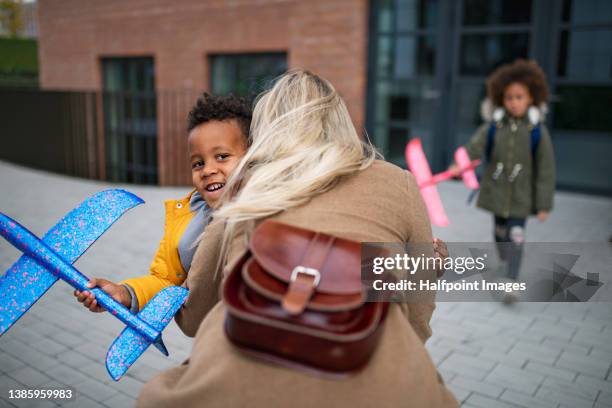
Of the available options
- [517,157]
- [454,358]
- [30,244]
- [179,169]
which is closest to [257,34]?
[179,169]

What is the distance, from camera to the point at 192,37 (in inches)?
447

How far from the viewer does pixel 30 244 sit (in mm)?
1712

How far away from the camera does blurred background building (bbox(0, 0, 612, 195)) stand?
27.7 ft

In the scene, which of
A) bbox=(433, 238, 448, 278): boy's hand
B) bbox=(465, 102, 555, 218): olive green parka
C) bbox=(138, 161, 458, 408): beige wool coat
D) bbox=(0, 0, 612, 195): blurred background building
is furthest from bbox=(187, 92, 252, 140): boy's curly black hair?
bbox=(0, 0, 612, 195): blurred background building

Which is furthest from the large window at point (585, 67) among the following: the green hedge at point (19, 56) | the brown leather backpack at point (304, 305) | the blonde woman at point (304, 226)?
Answer: the green hedge at point (19, 56)

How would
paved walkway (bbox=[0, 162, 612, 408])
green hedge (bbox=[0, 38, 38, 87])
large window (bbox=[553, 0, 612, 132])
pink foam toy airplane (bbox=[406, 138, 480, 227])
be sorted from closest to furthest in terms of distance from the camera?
paved walkway (bbox=[0, 162, 612, 408]) < pink foam toy airplane (bbox=[406, 138, 480, 227]) < large window (bbox=[553, 0, 612, 132]) < green hedge (bbox=[0, 38, 38, 87])

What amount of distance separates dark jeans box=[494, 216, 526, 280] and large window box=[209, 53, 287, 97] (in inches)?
256

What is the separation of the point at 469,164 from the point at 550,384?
6.38 feet

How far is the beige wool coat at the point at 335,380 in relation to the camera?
1299 millimetres

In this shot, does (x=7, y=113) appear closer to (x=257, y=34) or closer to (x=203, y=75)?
(x=203, y=75)

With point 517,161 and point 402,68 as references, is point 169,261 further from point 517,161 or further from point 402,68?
point 402,68

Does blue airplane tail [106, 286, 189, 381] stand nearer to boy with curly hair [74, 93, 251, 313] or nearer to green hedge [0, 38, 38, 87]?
boy with curly hair [74, 93, 251, 313]

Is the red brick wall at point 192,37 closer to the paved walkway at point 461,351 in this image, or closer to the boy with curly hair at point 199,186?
the paved walkway at point 461,351

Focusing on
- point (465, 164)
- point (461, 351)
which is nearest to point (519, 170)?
point (465, 164)
